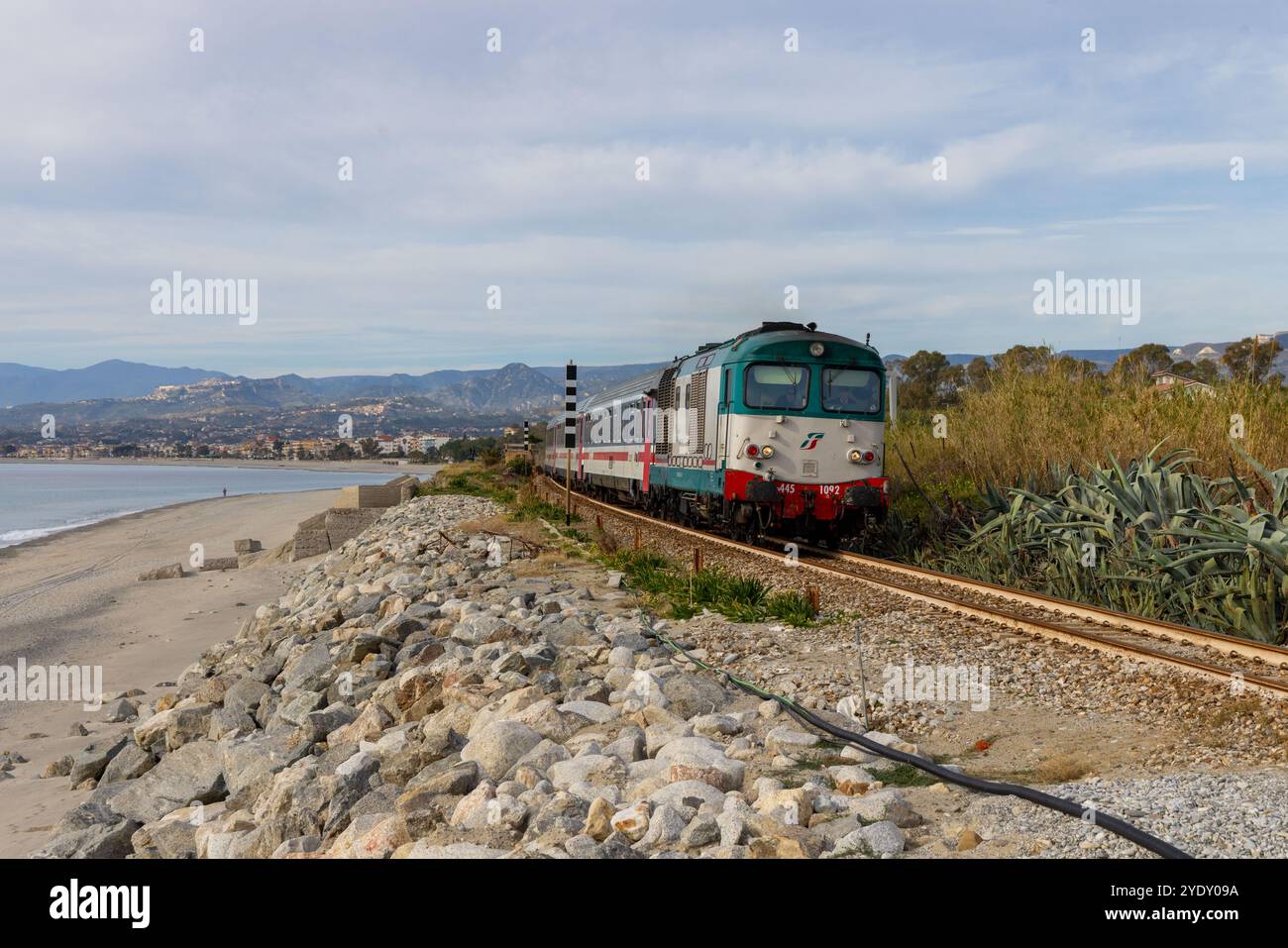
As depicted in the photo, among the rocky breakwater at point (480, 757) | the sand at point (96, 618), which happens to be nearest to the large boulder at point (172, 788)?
the rocky breakwater at point (480, 757)

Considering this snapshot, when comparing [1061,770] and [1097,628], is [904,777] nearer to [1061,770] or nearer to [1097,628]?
[1061,770]

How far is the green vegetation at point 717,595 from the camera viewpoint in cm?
1016

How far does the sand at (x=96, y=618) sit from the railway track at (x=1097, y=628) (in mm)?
8262

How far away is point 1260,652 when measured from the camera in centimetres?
782

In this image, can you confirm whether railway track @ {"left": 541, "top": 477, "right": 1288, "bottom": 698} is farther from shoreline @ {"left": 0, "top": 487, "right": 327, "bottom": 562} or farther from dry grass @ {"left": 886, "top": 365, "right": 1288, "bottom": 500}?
shoreline @ {"left": 0, "top": 487, "right": 327, "bottom": 562}

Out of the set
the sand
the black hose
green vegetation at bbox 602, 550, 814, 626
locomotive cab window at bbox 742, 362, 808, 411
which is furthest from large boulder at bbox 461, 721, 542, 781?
locomotive cab window at bbox 742, 362, 808, 411

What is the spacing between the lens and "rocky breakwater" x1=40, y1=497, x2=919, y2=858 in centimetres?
452

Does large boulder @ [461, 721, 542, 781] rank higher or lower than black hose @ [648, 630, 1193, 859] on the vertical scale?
lower

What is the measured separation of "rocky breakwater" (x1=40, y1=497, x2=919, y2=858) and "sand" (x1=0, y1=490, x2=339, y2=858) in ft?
2.07

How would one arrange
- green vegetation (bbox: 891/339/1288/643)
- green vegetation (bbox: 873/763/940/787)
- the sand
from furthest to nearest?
the sand < green vegetation (bbox: 891/339/1288/643) < green vegetation (bbox: 873/763/940/787)

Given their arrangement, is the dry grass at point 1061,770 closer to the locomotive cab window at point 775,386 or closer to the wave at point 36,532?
the locomotive cab window at point 775,386

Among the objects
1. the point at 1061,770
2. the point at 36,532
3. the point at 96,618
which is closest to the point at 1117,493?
the point at 1061,770

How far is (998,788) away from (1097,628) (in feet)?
16.7
